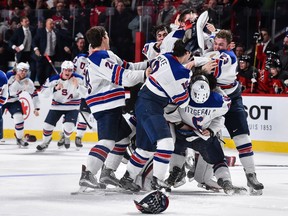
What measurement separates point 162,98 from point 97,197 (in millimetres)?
934

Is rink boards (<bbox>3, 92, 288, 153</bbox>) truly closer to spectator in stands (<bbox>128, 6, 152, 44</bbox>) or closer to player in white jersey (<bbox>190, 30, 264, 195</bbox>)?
spectator in stands (<bbox>128, 6, 152, 44</bbox>)

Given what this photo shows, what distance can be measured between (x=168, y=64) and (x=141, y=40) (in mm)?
7635

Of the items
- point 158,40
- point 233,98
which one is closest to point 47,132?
point 158,40

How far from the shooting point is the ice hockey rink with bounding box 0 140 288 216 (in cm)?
608

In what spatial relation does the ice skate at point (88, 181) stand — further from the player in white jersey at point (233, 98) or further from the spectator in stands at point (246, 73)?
the spectator in stands at point (246, 73)

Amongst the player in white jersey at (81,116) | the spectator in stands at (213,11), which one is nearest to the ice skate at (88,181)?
the player in white jersey at (81,116)

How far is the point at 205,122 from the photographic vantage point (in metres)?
7.16

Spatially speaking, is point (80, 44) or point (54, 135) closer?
point (54, 135)

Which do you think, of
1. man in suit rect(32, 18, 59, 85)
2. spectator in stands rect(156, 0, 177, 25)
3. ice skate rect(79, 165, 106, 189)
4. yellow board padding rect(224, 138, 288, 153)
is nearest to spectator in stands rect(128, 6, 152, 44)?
spectator in stands rect(156, 0, 177, 25)

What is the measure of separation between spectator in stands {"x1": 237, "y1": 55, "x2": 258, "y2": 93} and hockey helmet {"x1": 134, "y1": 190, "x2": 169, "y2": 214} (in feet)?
23.6

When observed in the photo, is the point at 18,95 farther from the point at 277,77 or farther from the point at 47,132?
the point at 277,77

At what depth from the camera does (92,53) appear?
7285 millimetres

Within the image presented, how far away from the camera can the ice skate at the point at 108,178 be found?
7336 millimetres

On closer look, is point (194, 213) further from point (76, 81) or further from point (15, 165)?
point (76, 81)
